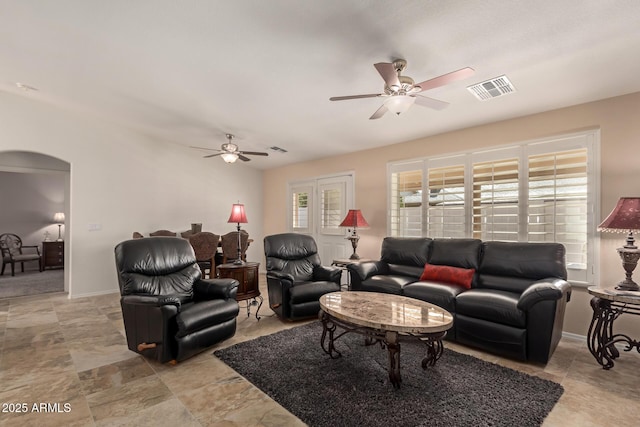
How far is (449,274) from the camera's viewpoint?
12.3 feet

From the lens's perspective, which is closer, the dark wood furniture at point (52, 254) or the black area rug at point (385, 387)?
the black area rug at point (385, 387)

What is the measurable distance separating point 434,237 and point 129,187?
564 cm

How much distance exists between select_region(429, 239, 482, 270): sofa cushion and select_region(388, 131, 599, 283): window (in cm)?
40

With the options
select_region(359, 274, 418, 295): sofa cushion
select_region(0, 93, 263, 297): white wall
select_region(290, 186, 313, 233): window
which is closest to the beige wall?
select_region(359, 274, 418, 295): sofa cushion

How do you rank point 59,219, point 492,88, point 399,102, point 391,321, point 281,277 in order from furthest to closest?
point 59,219 → point 281,277 → point 492,88 → point 399,102 → point 391,321

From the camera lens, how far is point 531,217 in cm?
376

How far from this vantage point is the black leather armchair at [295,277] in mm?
3863

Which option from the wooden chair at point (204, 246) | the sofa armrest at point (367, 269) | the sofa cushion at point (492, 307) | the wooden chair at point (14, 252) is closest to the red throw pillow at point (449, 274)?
the sofa cushion at point (492, 307)

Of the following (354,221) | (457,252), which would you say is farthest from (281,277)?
(457,252)

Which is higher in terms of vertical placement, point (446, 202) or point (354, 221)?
point (446, 202)

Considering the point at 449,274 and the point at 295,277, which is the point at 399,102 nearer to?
the point at 449,274

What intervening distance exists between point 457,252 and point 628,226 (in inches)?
62.9

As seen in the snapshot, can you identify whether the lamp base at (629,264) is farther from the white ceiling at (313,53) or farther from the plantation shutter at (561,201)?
the white ceiling at (313,53)

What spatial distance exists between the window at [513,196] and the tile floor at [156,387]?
1.23 meters
